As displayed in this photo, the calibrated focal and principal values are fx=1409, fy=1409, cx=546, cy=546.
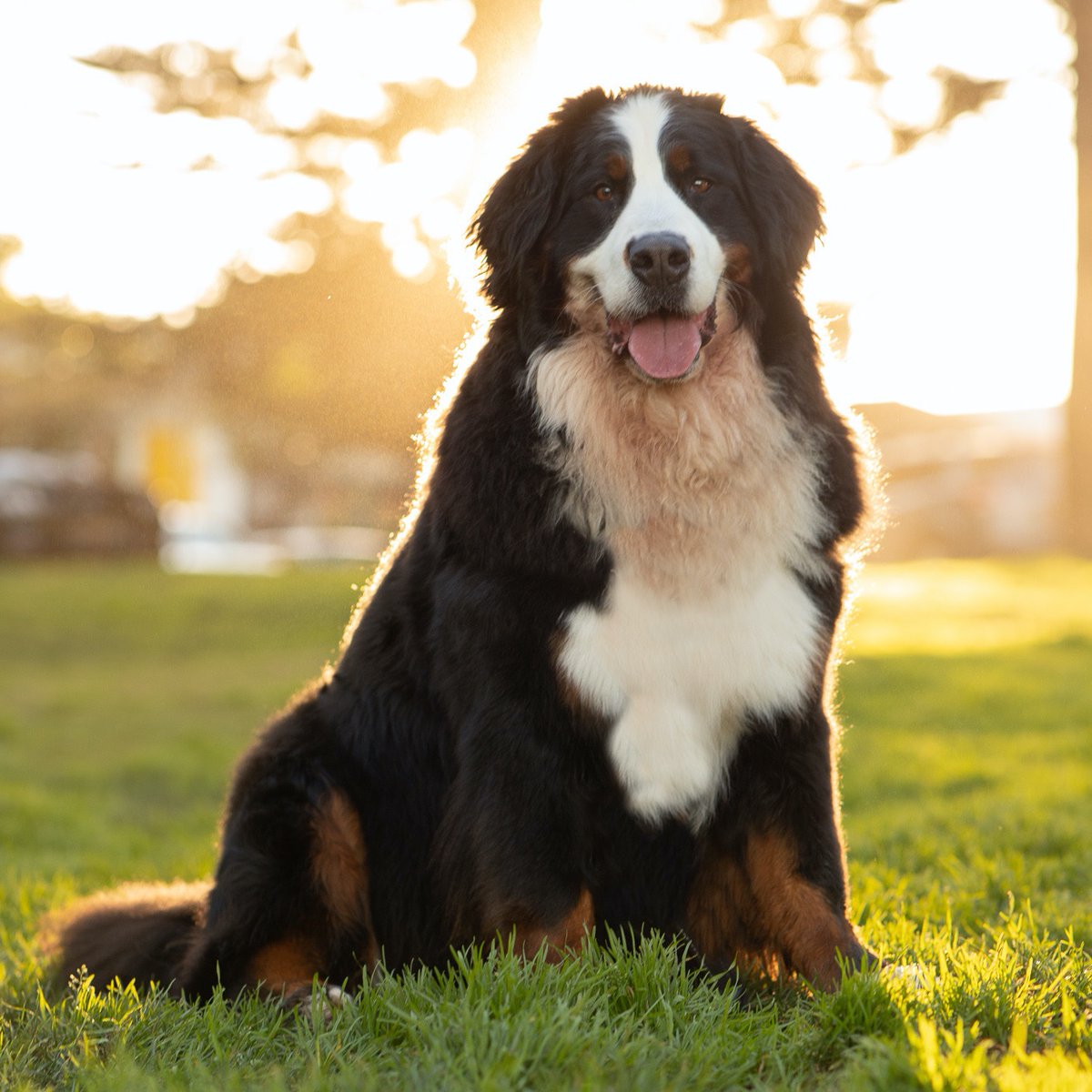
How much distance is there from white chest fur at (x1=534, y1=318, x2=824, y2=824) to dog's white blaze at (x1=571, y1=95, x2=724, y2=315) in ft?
0.54

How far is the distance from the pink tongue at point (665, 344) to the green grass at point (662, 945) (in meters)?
1.15

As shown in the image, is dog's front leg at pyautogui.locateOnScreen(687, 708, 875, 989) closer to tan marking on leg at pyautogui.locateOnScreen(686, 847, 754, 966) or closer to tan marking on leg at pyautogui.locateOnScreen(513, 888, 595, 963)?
tan marking on leg at pyautogui.locateOnScreen(686, 847, 754, 966)

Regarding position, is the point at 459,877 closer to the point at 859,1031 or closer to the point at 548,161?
the point at 859,1031

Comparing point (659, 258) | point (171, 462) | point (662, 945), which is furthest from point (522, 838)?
point (171, 462)

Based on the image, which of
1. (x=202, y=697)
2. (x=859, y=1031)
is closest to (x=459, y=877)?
(x=859, y=1031)

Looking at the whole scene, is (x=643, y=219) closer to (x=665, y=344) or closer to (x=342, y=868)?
(x=665, y=344)

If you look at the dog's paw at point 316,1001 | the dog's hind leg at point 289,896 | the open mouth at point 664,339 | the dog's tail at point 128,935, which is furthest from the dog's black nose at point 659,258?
the dog's tail at point 128,935

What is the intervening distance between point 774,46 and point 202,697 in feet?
24.5

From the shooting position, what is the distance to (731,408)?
3.31 m

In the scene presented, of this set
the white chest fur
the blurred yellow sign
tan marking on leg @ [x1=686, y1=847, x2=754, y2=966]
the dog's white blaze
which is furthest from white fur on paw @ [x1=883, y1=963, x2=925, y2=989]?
the blurred yellow sign

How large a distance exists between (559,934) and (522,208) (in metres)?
1.70

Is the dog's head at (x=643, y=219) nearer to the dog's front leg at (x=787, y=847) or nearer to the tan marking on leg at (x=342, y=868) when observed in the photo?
the dog's front leg at (x=787, y=847)

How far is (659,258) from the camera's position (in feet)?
10.3

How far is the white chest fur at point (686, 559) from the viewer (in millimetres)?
3105
